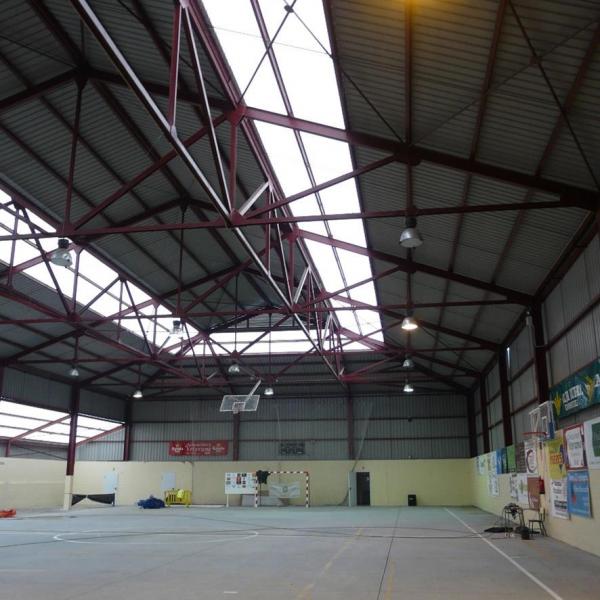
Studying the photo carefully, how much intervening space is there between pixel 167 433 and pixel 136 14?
3679 cm

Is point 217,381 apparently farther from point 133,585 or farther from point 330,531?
point 133,585

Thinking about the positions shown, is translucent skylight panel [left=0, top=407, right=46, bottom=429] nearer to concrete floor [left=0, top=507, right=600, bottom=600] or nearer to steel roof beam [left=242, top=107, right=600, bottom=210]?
concrete floor [left=0, top=507, right=600, bottom=600]

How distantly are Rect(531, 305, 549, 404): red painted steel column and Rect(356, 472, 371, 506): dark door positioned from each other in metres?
23.8

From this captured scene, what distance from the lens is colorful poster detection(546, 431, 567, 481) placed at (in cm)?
1795

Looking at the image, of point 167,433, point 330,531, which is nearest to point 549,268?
point 330,531

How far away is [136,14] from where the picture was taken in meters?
13.8

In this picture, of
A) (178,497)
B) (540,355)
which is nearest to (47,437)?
(178,497)

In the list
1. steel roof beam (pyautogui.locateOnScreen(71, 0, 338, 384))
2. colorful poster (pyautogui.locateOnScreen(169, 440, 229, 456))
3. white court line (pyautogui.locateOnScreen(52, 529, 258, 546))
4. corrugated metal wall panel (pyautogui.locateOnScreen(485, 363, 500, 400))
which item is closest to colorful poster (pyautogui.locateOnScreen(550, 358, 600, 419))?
steel roof beam (pyautogui.locateOnScreen(71, 0, 338, 384))

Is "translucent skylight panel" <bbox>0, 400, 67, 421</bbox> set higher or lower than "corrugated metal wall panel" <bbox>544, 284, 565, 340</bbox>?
lower

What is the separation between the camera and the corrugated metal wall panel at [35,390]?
116ft

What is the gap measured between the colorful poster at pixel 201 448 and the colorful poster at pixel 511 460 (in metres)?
23.4

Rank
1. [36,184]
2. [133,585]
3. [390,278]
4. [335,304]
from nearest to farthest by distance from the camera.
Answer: [133,585]
[36,184]
[390,278]
[335,304]

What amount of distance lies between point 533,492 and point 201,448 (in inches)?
1142

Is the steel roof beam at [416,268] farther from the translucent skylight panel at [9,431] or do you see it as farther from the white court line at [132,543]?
the translucent skylight panel at [9,431]
